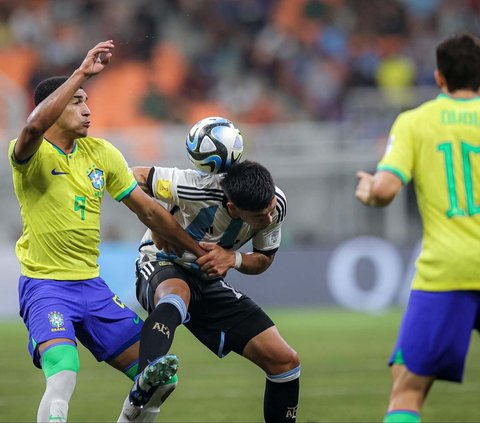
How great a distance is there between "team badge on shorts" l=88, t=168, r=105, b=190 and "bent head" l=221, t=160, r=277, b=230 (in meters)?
0.78

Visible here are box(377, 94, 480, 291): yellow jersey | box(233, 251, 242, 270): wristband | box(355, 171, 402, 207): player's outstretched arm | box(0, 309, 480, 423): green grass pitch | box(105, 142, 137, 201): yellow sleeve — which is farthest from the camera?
box(0, 309, 480, 423): green grass pitch

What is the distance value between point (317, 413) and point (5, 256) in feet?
31.9

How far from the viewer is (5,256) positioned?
17.1m

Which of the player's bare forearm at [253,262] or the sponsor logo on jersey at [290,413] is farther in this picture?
the player's bare forearm at [253,262]

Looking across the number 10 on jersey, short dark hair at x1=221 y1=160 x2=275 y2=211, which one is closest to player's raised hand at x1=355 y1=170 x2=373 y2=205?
the number 10 on jersey

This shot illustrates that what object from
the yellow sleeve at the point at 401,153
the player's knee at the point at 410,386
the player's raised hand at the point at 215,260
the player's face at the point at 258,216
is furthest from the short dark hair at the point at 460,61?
the player's raised hand at the point at 215,260

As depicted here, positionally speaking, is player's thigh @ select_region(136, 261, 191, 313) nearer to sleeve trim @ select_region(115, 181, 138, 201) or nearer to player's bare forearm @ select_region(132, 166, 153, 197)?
player's bare forearm @ select_region(132, 166, 153, 197)

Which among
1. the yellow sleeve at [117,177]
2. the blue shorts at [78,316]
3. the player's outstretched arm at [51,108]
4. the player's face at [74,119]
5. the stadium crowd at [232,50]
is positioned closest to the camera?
the player's outstretched arm at [51,108]

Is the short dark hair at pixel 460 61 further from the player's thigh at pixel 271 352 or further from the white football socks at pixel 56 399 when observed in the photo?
the white football socks at pixel 56 399

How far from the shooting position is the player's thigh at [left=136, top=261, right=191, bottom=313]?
263 inches

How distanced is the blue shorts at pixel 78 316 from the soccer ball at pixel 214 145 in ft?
3.36

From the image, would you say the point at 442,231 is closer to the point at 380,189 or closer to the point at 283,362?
the point at 380,189

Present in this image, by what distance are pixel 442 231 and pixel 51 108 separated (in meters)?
2.18

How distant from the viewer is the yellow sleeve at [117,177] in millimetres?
6438
